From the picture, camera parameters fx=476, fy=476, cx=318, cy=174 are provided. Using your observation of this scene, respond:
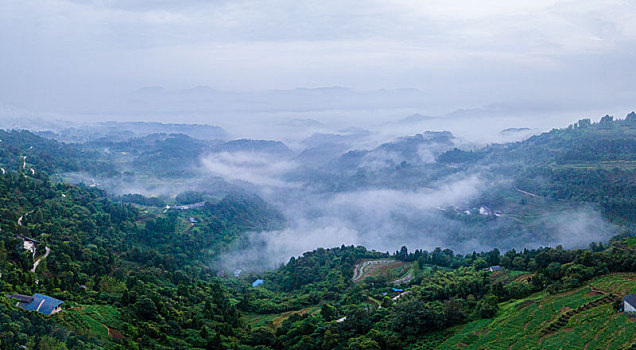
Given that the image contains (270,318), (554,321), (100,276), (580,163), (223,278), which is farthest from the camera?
(580,163)

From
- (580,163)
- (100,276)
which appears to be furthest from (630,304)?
(580,163)

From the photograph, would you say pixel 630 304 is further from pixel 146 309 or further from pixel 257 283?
pixel 257 283

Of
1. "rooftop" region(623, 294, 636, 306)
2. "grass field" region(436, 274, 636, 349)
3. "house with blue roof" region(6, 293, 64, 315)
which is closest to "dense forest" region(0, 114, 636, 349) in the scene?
"house with blue roof" region(6, 293, 64, 315)

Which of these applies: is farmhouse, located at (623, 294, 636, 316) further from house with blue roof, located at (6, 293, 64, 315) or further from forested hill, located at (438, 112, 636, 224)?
forested hill, located at (438, 112, 636, 224)

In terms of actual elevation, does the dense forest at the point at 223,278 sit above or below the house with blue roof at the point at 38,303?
below

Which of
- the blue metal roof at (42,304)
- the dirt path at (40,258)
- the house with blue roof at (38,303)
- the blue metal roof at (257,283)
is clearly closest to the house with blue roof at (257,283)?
the blue metal roof at (257,283)

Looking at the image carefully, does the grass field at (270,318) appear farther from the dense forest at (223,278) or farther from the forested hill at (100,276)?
the forested hill at (100,276)

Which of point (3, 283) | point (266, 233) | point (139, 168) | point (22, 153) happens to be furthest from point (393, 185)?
point (3, 283)
